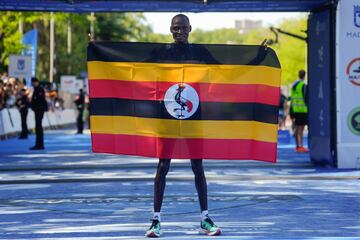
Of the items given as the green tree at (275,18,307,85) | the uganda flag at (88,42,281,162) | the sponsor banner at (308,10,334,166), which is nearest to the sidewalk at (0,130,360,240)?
the sponsor banner at (308,10,334,166)

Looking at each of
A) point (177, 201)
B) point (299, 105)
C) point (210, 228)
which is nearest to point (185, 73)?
point (210, 228)

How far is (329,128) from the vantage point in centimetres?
1683

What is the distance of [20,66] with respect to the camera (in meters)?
35.3

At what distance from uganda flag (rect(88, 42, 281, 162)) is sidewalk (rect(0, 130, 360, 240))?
0.87 m

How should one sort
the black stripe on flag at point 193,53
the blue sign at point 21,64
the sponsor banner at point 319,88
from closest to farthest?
1. the black stripe on flag at point 193,53
2. the sponsor banner at point 319,88
3. the blue sign at point 21,64

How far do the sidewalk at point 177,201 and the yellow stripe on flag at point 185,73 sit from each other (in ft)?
4.95

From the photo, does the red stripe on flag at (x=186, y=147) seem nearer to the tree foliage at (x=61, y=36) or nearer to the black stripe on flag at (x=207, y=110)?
the black stripe on flag at (x=207, y=110)

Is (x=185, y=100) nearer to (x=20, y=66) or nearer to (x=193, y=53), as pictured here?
(x=193, y=53)

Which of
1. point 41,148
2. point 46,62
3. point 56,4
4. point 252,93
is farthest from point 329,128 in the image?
point 46,62

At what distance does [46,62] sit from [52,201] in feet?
203

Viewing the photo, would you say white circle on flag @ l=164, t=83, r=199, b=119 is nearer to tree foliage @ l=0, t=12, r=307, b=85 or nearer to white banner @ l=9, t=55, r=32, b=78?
white banner @ l=9, t=55, r=32, b=78

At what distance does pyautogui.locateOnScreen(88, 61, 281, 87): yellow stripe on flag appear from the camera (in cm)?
879

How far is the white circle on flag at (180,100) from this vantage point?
873 cm

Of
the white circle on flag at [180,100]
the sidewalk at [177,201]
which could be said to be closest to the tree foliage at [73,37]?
the sidewalk at [177,201]
